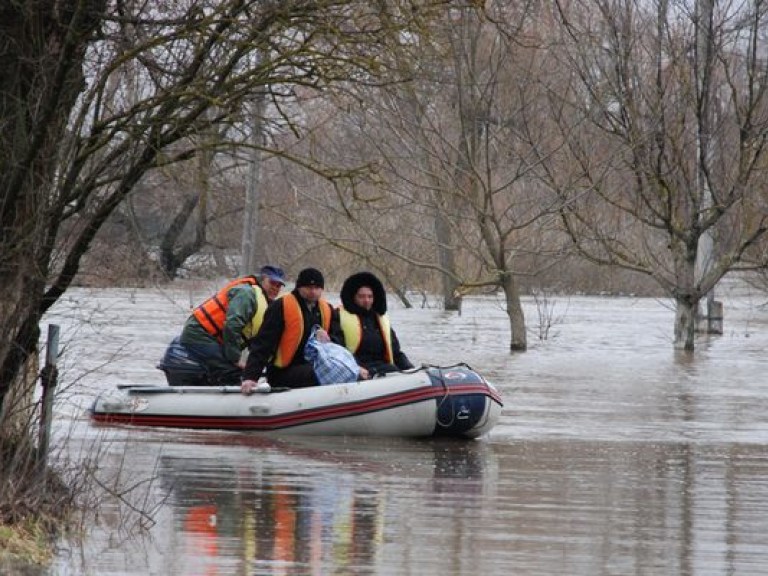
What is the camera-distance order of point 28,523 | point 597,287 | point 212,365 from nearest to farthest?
point 28,523, point 212,365, point 597,287

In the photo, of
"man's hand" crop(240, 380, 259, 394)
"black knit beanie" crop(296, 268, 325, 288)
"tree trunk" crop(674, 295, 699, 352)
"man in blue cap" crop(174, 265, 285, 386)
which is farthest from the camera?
"tree trunk" crop(674, 295, 699, 352)

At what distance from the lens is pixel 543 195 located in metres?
32.0

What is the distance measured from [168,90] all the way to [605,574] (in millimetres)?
3498

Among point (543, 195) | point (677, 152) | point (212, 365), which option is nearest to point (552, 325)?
point (543, 195)

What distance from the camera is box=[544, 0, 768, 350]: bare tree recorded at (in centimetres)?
2789

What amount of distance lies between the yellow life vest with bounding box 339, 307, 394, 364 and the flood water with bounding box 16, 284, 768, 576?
1015mm

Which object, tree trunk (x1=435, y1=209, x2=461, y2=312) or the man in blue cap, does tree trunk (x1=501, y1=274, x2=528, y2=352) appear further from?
the man in blue cap

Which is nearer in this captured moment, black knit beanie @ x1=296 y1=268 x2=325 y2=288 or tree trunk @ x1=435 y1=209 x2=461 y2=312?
black knit beanie @ x1=296 y1=268 x2=325 y2=288

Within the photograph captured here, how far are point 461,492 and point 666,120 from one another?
16992 millimetres

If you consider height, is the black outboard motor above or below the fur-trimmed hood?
below

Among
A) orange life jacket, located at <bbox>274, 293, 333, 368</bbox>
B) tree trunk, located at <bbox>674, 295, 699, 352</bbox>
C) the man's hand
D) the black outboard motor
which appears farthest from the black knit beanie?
tree trunk, located at <bbox>674, 295, 699, 352</bbox>

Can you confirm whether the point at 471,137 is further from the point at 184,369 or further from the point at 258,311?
the point at 258,311

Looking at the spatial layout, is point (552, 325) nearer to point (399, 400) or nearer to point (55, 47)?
point (399, 400)

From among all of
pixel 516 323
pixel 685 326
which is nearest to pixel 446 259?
pixel 516 323
